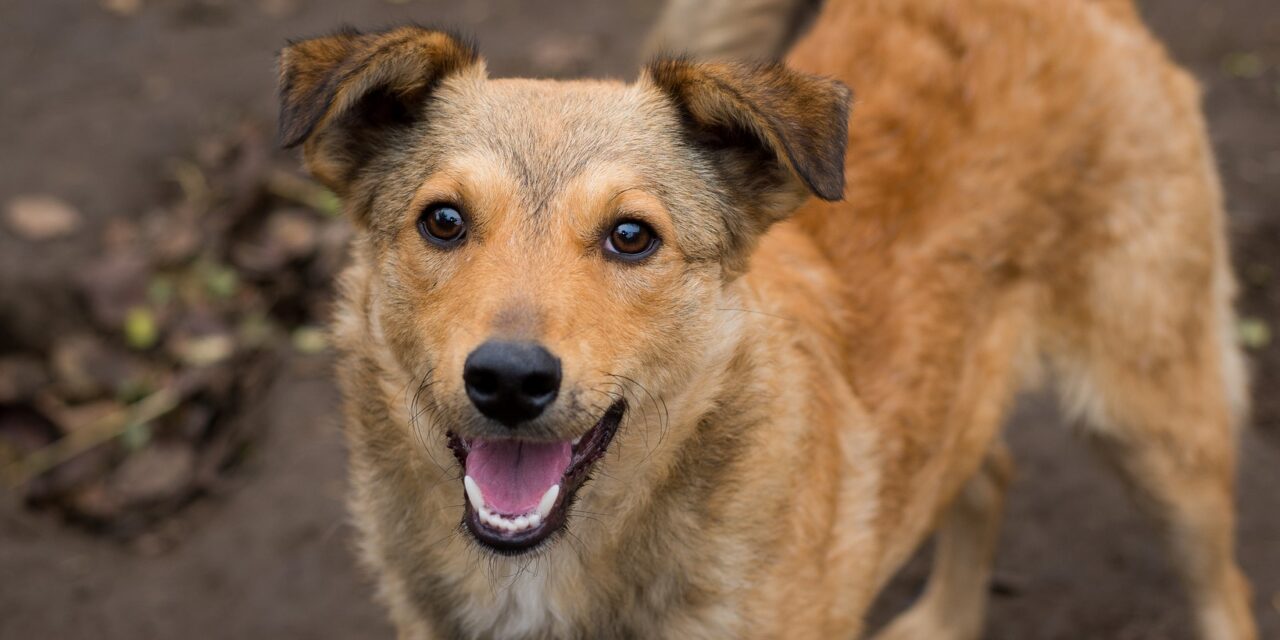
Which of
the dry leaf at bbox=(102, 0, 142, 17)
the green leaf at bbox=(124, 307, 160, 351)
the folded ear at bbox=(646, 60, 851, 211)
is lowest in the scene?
the green leaf at bbox=(124, 307, 160, 351)

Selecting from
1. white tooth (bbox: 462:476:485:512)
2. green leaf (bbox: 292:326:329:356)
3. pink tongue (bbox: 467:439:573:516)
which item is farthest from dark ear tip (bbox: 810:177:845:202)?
green leaf (bbox: 292:326:329:356)

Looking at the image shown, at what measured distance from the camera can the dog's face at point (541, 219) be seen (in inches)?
102

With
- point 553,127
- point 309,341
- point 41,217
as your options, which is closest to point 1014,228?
point 553,127

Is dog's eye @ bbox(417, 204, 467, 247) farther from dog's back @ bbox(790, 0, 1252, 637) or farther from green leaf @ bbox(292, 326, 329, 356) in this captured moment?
green leaf @ bbox(292, 326, 329, 356)

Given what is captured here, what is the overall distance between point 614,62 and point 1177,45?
A: 130 inches

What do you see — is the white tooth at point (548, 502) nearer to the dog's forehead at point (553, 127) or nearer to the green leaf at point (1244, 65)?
the dog's forehead at point (553, 127)

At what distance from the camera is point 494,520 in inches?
104

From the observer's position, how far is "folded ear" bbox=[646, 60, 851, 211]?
2.79 m

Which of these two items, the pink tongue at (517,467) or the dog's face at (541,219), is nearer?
the dog's face at (541,219)

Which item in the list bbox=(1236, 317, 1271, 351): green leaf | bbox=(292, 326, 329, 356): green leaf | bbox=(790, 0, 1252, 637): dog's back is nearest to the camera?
bbox=(790, 0, 1252, 637): dog's back

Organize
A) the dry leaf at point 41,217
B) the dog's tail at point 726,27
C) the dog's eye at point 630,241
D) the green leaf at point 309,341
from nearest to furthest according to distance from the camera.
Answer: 1. the dog's eye at point 630,241
2. the dog's tail at point 726,27
3. the green leaf at point 309,341
4. the dry leaf at point 41,217

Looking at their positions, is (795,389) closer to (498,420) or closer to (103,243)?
(498,420)

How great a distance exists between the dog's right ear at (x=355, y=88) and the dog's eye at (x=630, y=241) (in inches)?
26.3

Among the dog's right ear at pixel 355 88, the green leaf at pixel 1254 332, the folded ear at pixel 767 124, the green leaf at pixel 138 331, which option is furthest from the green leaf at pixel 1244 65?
the green leaf at pixel 138 331
